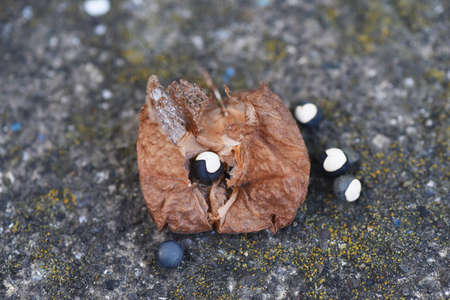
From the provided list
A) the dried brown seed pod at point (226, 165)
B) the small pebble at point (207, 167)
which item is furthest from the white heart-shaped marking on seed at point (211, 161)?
the dried brown seed pod at point (226, 165)

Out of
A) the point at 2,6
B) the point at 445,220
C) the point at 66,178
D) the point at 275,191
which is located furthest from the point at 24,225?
the point at 445,220

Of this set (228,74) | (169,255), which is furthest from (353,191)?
(228,74)

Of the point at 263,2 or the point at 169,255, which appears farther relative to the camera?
the point at 263,2

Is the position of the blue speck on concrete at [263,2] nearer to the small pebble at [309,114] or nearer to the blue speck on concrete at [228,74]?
the blue speck on concrete at [228,74]

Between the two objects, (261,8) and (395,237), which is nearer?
(395,237)

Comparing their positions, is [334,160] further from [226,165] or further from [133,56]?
[133,56]

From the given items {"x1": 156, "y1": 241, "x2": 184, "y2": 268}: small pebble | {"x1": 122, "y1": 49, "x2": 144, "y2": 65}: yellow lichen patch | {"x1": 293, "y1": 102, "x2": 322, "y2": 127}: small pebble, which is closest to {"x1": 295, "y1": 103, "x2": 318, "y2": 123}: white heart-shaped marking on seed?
{"x1": 293, "y1": 102, "x2": 322, "y2": 127}: small pebble

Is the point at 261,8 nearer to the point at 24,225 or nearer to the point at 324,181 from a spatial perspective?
the point at 324,181
